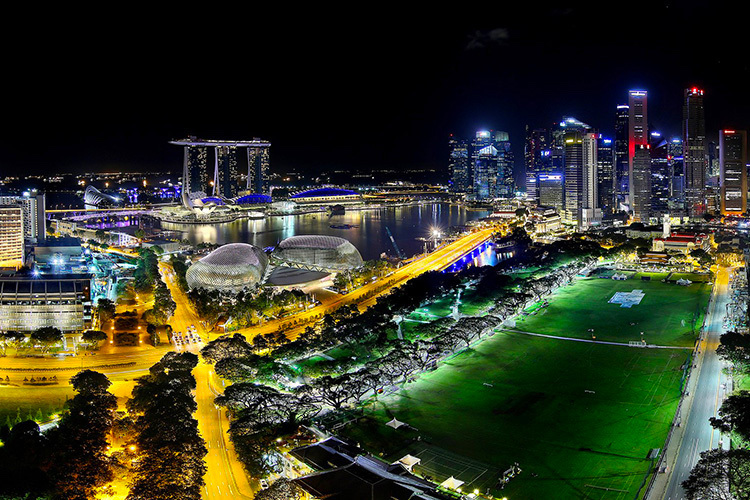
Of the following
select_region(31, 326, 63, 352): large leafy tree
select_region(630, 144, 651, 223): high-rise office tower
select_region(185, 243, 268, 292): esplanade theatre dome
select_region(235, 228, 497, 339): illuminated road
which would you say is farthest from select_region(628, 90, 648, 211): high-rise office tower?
select_region(31, 326, 63, 352): large leafy tree

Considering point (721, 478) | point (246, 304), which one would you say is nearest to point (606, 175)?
point (246, 304)

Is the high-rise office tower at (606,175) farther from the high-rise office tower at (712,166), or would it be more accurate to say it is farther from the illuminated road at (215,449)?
the illuminated road at (215,449)

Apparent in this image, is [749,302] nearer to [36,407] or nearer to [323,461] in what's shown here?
[323,461]

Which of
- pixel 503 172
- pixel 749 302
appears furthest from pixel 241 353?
pixel 503 172

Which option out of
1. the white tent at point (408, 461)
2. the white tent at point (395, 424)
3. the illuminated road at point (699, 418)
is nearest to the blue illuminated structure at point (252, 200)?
the illuminated road at point (699, 418)

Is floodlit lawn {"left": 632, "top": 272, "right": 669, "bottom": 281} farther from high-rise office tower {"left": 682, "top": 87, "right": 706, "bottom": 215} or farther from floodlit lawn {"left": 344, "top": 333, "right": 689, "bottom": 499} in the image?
high-rise office tower {"left": 682, "top": 87, "right": 706, "bottom": 215}

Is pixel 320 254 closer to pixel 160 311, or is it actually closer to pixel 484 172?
pixel 160 311
